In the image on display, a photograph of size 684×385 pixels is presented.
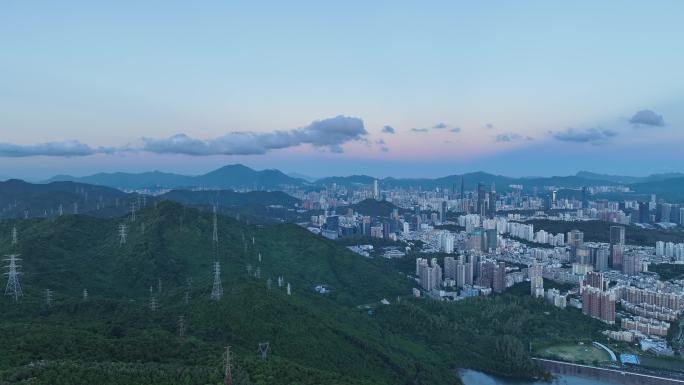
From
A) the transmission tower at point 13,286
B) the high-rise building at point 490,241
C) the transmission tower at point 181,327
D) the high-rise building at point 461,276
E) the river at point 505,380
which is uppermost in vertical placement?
the transmission tower at point 13,286

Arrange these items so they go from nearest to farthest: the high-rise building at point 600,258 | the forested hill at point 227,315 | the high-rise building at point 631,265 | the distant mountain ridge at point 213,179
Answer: the forested hill at point 227,315 < the high-rise building at point 631,265 < the high-rise building at point 600,258 < the distant mountain ridge at point 213,179

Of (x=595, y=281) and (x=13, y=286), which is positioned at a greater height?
(x=13, y=286)

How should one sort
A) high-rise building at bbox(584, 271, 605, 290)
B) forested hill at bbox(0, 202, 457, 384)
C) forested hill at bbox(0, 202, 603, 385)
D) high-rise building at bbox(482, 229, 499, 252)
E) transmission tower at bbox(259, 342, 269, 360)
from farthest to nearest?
high-rise building at bbox(482, 229, 499, 252)
high-rise building at bbox(584, 271, 605, 290)
transmission tower at bbox(259, 342, 269, 360)
forested hill at bbox(0, 202, 603, 385)
forested hill at bbox(0, 202, 457, 384)

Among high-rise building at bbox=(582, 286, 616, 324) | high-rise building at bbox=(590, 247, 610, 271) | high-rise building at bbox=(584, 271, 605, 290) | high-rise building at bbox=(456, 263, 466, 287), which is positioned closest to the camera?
high-rise building at bbox=(582, 286, 616, 324)

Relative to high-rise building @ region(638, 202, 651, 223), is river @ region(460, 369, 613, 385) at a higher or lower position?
lower

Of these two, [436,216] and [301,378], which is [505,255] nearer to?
[436,216]

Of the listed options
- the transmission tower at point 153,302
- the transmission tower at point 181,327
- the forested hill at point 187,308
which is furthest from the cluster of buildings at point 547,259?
the transmission tower at point 181,327

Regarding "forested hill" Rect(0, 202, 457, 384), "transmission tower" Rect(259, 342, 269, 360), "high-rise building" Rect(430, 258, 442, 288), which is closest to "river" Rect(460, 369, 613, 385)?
"forested hill" Rect(0, 202, 457, 384)

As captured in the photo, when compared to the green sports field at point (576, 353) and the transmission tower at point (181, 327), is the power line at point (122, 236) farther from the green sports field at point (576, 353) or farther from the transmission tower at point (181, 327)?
the green sports field at point (576, 353)

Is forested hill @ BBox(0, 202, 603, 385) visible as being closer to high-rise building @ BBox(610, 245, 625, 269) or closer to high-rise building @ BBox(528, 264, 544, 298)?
high-rise building @ BBox(528, 264, 544, 298)

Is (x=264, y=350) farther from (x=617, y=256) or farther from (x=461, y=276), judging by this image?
(x=617, y=256)

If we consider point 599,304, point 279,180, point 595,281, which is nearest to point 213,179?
point 279,180
